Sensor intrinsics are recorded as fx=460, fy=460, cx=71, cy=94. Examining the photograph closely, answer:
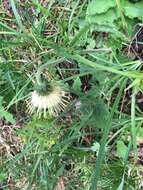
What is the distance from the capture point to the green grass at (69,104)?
4.47 feet

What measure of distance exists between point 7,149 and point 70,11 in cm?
53

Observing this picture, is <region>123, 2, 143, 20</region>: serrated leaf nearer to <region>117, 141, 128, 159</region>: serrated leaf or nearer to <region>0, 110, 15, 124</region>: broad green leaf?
<region>117, 141, 128, 159</region>: serrated leaf

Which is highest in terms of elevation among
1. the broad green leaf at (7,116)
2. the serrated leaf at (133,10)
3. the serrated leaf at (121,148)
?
the serrated leaf at (133,10)

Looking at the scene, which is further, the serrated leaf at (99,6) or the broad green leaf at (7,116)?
the broad green leaf at (7,116)

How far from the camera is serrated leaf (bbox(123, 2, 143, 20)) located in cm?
135

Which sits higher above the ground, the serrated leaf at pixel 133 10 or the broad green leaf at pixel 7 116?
the serrated leaf at pixel 133 10

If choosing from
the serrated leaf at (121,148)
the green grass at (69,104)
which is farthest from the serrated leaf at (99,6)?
the serrated leaf at (121,148)

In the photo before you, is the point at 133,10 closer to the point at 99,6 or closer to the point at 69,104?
the point at 99,6

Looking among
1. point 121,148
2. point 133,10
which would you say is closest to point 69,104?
point 121,148

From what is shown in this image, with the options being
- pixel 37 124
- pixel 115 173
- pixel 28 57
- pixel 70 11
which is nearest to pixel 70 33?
pixel 70 11

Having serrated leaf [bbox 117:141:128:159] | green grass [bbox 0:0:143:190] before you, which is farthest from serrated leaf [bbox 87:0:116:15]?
serrated leaf [bbox 117:141:128:159]

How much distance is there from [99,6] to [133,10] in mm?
101

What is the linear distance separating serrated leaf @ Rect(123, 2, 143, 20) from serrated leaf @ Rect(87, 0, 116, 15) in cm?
4

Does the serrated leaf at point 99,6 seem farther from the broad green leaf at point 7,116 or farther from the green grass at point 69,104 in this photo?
the broad green leaf at point 7,116
